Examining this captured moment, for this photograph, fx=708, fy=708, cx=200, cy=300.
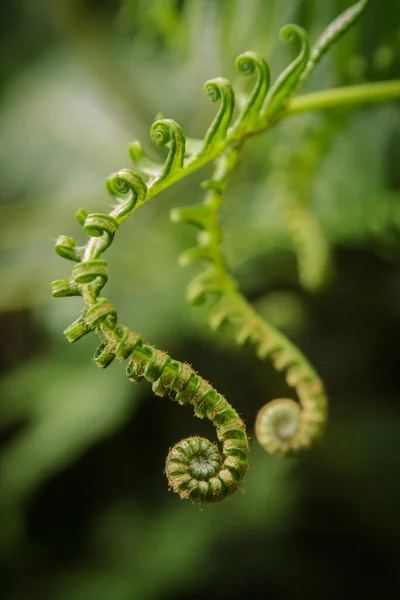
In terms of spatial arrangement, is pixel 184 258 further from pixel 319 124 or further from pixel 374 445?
pixel 374 445

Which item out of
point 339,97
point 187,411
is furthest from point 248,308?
point 187,411

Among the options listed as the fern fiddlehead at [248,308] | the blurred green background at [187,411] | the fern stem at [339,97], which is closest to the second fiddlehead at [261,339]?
the fern fiddlehead at [248,308]

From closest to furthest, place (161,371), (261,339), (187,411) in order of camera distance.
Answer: (161,371), (261,339), (187,411)

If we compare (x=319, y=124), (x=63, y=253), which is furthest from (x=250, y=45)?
(x=63, y=253)

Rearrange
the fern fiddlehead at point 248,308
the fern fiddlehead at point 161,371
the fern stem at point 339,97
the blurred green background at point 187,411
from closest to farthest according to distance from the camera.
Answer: the fern fiddlehead at point 161,371 → the fern fiddlehead at point 248,308 → the fern stem at point 339,97 → the blurred green background at point 187,411

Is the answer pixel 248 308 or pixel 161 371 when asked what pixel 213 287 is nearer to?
pixel 248 308

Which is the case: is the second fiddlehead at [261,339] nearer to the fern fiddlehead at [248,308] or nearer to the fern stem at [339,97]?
the fern fiddlehead at [248,308]

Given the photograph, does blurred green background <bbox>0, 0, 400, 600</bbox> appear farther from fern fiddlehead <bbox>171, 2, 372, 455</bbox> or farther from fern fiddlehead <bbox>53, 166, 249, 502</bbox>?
fern fiddlehead <bbox>53, 166, 249, 502</bbox>

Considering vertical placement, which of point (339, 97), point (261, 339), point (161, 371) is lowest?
point (161, 371)
